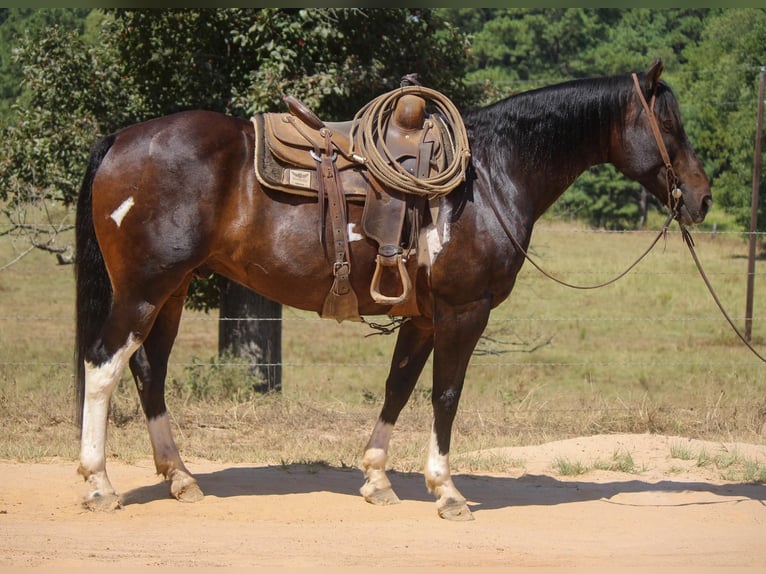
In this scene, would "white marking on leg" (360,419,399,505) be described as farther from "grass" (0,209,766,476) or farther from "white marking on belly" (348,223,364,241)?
"white marking on belly" (348,223,364,241)

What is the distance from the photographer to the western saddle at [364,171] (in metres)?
5.15

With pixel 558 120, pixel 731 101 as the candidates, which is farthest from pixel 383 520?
pixel 731 101

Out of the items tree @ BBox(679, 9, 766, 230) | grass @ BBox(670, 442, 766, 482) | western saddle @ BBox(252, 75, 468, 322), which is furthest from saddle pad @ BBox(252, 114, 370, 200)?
tree @ BBox(679, 9, 766, 230)

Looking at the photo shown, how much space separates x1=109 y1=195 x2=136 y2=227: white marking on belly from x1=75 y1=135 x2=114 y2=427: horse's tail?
1.04 ft

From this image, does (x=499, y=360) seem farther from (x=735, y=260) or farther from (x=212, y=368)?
(x=735, y=260)

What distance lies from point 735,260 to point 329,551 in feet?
60.2

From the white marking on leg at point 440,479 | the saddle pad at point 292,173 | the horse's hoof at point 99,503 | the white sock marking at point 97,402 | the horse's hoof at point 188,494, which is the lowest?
the horse's hoof at point 188,494

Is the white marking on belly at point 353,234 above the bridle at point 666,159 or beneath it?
beneath

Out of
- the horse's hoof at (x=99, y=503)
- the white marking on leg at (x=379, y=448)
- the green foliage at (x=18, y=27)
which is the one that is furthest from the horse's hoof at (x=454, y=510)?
the green foliage at (x=18, y=27)

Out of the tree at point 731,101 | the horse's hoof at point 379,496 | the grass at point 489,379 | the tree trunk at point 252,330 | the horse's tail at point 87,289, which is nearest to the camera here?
the horse's tail at point 87,289

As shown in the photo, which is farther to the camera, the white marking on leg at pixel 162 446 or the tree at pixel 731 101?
the tree at pixel 731 101

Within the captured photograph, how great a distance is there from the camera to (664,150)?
5.35 meters

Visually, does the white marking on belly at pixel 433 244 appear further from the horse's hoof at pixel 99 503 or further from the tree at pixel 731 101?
the tree at pixel 731 101

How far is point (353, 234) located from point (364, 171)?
1.16 ft
